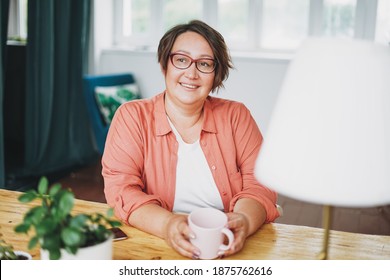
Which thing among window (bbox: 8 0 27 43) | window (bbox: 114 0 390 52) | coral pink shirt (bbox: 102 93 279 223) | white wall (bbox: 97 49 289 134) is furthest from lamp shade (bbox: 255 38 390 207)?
window (bbox: 8 0 27 43)

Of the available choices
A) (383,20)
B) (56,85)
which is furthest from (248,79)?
(56,85)

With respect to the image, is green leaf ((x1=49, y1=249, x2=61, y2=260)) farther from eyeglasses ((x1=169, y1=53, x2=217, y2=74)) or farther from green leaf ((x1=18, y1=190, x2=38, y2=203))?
eyeglasses ((x1=169, y1=53, x2=217, y2=74))

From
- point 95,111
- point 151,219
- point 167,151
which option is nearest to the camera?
point 151,219

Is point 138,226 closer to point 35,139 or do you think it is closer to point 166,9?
point 35,139

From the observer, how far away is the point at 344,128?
706 mm

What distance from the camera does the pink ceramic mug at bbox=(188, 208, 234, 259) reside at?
1.04 m

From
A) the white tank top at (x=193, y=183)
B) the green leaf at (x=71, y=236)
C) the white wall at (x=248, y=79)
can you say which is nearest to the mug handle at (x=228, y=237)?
the green leaf at (x=71, y=236)

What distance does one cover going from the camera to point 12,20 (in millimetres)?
4863

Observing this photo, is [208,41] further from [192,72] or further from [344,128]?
[344,128]

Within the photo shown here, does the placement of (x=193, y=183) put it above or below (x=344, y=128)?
below

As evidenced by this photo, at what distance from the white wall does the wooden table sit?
287 cm

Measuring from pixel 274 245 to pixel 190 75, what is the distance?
2.05ft

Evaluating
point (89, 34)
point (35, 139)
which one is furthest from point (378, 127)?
point (89, 34)

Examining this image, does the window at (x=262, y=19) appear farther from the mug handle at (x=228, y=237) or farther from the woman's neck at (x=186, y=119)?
the mug handle at (x=228, y=237)
